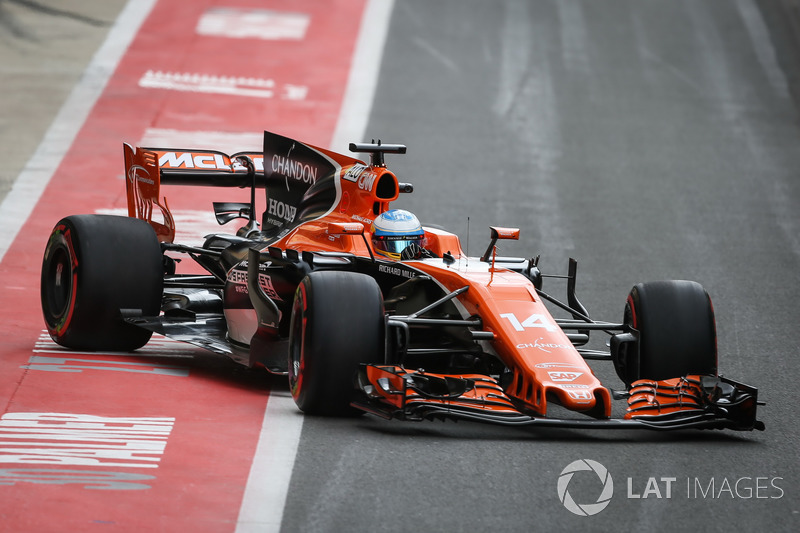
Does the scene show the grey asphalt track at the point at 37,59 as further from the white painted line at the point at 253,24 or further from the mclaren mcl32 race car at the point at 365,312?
the mclaren mcl32 race car at the point at 365,312

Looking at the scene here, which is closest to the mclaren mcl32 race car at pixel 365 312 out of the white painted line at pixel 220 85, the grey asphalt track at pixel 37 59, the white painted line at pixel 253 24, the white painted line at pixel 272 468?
the white painted line at pixel 272 468

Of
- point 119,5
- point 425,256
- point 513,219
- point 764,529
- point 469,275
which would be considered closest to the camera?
point 764,529

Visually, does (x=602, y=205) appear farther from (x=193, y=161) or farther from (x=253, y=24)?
(x=253, y=24)

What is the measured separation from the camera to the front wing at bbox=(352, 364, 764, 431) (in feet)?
26.9

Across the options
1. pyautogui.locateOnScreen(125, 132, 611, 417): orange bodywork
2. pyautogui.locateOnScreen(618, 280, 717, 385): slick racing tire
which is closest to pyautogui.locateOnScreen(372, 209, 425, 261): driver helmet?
pyautogui.locateOnScreen(125, 132, 611, 417): orange bodywork

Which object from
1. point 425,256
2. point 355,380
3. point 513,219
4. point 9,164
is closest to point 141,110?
point 9,164

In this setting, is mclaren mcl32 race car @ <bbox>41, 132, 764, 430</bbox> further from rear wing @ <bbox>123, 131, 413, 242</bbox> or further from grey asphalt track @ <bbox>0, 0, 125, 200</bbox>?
grey asphalt track @ <bbox>0, 0, 125, 200</bbox>

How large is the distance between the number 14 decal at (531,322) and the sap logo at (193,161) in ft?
14.0

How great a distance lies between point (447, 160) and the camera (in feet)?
66.3

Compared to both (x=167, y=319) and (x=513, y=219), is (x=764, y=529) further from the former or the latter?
(x=513, y=219)

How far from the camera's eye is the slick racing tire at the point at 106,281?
1050 cm

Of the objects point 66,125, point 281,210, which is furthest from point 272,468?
point 66,125

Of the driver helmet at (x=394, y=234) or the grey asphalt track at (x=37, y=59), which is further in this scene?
the grey asphalt track at (x=37, y=59)

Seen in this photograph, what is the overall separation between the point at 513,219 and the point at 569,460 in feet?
31.9
